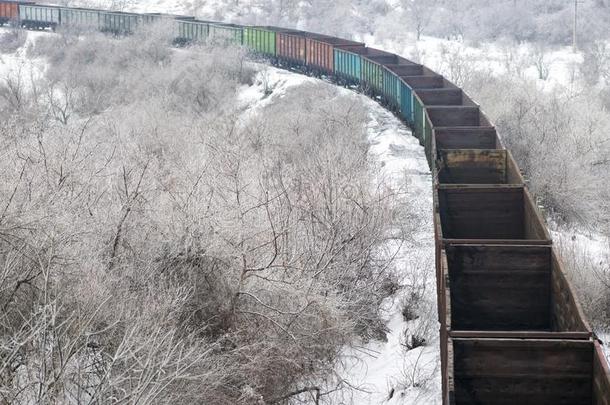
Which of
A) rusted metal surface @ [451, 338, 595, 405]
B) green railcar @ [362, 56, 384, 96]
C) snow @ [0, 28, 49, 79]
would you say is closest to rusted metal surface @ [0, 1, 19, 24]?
snow @ [0, 28, 49, 79]

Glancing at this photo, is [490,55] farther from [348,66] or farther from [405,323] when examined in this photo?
[405,323]

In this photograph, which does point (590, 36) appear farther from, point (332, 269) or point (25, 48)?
point (332, 269)

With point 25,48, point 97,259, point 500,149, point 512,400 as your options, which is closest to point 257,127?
point 500,149

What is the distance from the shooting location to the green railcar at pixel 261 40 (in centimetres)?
4450

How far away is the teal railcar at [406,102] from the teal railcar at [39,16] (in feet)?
125

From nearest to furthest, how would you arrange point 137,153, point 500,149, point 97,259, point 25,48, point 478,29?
point 97,259 → point 500,149 → point 137,153 → point 25,48 → point 478,29

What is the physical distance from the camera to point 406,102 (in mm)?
26547

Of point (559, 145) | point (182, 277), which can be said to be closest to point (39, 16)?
point (559, 145)

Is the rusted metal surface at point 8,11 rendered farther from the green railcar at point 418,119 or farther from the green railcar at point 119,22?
the green railcar at point 418,119

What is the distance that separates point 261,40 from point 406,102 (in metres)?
20.8

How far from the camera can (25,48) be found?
55375mm

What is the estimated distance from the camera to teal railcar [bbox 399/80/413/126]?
84.6 feet

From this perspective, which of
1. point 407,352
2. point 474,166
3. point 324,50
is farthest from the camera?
point 324,50

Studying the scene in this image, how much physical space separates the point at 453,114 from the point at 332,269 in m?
9.93
